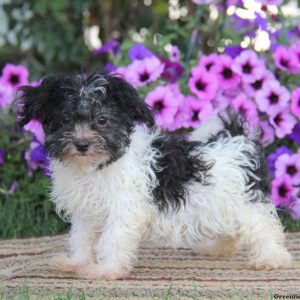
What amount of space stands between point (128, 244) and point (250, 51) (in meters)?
A: 2.20

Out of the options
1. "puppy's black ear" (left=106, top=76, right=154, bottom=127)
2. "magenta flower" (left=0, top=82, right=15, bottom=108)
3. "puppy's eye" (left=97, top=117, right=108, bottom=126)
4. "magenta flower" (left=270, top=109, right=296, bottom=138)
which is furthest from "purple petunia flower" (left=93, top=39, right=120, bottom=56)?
"puppy's eye" (left=97, top=117, right=108, bottom=126)

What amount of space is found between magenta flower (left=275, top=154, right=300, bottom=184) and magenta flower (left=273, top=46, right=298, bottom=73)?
26.4 inches

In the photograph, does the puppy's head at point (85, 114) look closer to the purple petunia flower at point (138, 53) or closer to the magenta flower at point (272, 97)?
the magenta flower at point (272, 97)

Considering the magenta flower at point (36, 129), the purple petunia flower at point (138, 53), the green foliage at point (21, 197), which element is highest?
the purple petunia flower at point (138, 53)

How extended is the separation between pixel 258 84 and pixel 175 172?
1.83 meters

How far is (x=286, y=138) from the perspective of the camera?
6.46 metres

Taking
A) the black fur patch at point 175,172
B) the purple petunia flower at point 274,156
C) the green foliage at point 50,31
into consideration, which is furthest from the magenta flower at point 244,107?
the green foliage at point 50,31

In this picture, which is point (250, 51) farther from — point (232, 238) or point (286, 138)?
point (232, 238)

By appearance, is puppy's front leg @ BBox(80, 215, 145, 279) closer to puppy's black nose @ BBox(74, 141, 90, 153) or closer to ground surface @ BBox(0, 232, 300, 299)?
ground surface @ BBox(0, 232, 300, 299)

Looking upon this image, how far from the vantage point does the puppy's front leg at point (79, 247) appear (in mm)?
4598

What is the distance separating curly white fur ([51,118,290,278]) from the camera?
442 centimetres

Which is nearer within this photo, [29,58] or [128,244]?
[128,244]

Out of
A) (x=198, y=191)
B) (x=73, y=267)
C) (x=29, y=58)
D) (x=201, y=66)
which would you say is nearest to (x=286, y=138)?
(x=201, y=66)

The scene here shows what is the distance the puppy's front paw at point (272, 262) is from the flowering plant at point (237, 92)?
122 cm
